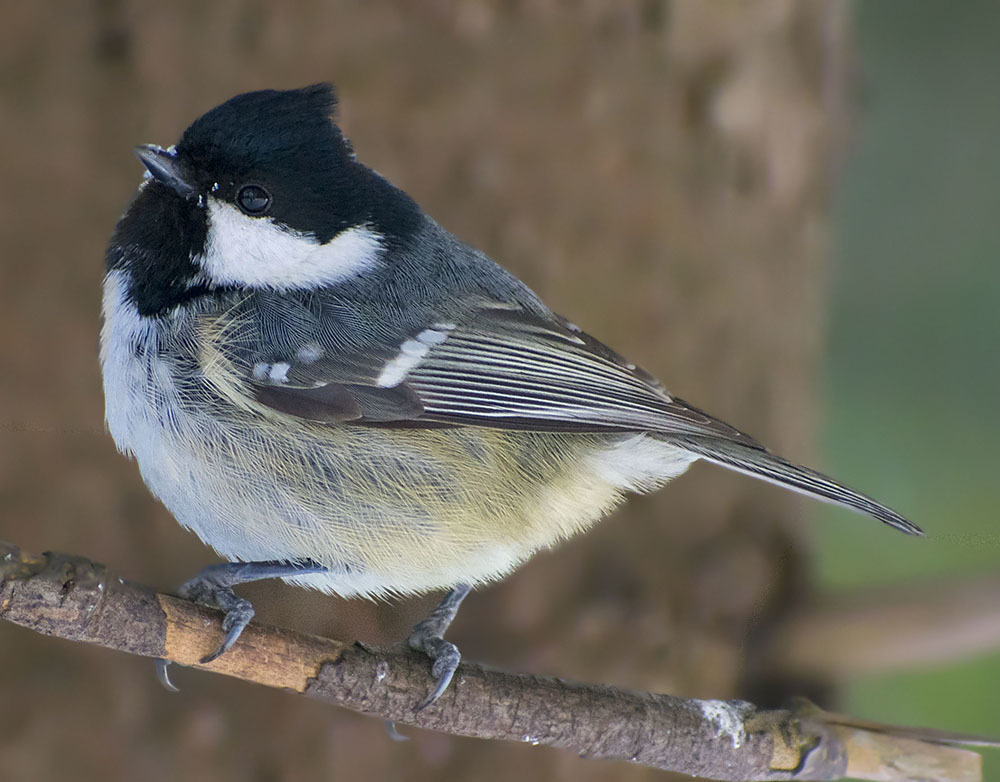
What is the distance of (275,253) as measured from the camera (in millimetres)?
1132

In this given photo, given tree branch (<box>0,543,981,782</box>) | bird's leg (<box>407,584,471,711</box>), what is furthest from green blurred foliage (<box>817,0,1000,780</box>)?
bird's leg (<box>407,584,471,711</box>)

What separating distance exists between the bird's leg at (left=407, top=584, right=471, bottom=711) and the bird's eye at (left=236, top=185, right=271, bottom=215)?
51cm

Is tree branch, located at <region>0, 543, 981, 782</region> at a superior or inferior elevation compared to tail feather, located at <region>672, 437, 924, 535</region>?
inferior

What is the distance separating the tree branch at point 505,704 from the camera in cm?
89

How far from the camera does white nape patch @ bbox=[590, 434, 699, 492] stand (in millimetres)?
1202

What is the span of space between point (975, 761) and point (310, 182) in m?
0.98

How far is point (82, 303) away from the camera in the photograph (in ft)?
5.38

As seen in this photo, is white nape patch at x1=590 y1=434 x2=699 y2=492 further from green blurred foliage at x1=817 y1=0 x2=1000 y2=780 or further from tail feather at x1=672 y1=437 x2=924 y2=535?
green blurred foliage at x1=817 y1=0 x2=1000 y2=780

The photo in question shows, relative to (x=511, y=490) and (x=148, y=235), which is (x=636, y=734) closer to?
(x=511, y=490)

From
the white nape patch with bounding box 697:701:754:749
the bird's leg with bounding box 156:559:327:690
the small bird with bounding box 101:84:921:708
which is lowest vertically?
the bird's leg with bounding box 156:559:327:690

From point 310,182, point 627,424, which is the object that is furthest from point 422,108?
point 627,424

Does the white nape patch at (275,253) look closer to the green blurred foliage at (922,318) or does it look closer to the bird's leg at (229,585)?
the bird's leg at (229,585)

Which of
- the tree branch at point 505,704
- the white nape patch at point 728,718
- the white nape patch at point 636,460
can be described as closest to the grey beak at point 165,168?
the tree branch at point 505,704

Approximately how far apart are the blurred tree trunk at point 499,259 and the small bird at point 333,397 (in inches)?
19.8
